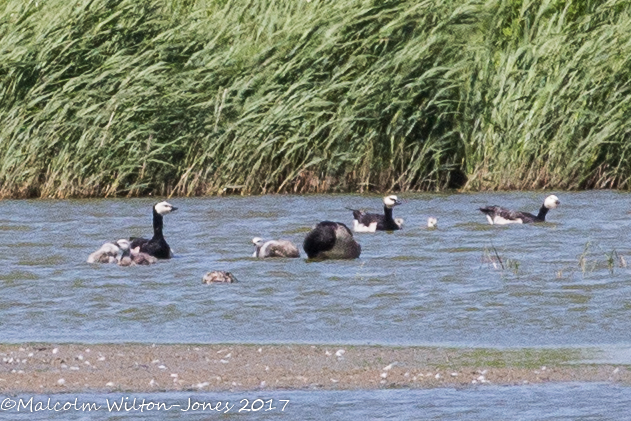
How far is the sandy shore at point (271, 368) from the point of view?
24.7 ft

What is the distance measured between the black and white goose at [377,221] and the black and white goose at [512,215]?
92 cm

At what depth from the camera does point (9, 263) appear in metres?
12.7

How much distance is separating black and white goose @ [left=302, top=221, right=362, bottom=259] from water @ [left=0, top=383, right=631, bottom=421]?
216 inches

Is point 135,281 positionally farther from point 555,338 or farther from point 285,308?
point 555,338

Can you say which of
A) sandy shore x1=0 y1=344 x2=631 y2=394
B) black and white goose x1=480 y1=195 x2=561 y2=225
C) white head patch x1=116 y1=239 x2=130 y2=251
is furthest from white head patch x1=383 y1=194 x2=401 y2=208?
sandy shore x1=0 y1=344 x2=631 y2=394

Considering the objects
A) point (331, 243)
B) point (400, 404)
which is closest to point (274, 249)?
point (331, 243)

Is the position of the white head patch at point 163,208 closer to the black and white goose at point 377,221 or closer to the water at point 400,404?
the black and white goose at point 377,221

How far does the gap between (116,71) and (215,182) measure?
5.68ft

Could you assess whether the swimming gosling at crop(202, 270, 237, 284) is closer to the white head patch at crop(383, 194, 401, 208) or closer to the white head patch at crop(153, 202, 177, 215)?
the white head patch at crop(153, 202, 177, 215)

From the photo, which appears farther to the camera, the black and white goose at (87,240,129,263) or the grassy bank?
the grassy bank

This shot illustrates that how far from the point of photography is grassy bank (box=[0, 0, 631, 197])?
17.4 m

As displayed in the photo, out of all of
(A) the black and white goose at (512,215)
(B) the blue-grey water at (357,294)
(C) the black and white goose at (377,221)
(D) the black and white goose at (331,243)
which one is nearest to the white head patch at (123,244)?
(B) the blue-grey water at (357,294)

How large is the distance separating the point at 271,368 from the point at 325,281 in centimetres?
351

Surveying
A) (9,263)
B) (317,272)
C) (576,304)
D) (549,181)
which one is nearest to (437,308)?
(576,304)
